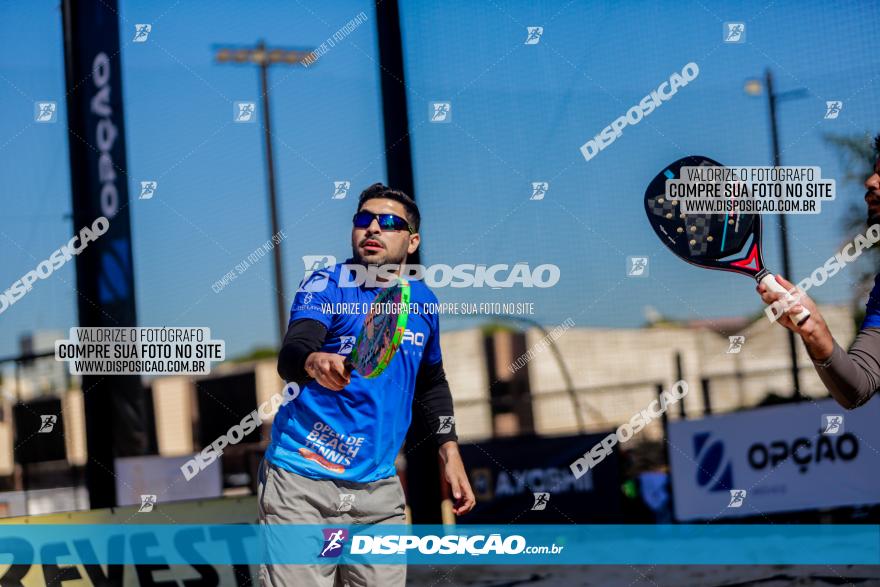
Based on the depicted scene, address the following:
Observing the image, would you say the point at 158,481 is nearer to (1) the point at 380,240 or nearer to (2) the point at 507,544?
(2) the point at 507,544

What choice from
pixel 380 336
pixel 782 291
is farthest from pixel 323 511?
pixel 782 291

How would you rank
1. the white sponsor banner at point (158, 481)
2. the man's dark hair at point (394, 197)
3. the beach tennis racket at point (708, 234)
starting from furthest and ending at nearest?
the white sponsor banner at point (158, 481), the man's dark hair at point (394, 197), the beach tennis racket at point (708, 234)

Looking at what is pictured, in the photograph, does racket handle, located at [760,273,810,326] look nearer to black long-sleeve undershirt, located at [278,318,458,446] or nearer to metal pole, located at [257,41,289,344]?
black long-sleeve undershirt, located at [278,318,458,446]

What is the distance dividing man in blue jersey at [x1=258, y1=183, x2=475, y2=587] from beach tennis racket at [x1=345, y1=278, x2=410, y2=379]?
14 cm

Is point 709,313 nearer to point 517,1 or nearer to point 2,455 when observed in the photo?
point 517,1

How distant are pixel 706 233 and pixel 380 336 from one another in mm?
1672

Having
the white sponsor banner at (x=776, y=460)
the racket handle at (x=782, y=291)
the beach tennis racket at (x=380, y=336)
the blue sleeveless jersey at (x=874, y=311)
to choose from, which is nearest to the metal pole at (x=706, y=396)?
the white sponsor banner at (x=776, y=460)

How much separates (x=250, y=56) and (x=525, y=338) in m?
2.15

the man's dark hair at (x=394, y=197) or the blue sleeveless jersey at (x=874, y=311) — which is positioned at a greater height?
the man's dark hair at (x=394, y=197)

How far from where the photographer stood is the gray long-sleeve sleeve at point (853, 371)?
303 centimetres

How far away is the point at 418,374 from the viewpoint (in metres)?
4.56
